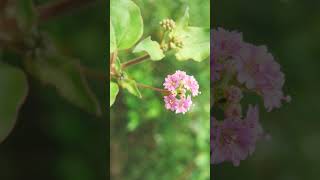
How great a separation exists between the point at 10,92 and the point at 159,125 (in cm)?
42

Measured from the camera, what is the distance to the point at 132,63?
1109 millimetres

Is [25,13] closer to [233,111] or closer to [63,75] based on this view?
[63,75]

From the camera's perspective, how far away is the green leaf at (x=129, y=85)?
43.3 inches

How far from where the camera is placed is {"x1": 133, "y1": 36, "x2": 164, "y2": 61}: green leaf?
111cm

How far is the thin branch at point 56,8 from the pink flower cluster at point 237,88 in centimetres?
34

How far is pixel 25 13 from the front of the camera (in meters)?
0.81

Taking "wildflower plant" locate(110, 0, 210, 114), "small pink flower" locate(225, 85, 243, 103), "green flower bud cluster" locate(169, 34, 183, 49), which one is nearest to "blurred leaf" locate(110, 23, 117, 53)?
"wildflower plant" locate(110, 0, 210, 114)

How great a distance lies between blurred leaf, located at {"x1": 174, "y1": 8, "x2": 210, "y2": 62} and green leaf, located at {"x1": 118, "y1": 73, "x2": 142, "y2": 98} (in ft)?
0.34

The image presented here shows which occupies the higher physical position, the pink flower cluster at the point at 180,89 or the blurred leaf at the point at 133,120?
the pink flower cluster at the point at 180,89

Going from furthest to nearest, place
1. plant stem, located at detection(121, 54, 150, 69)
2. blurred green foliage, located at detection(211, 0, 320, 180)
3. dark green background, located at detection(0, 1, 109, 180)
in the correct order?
blurred green foliage, located at detection(211, 0, 320, 180) < plant stem, located at detection(121, 54, 150, 69) < dark green background, located at detection(0, 1, 109, 180)

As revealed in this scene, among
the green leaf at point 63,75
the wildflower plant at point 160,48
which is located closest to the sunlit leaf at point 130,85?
the wildflower plant at point 160,48

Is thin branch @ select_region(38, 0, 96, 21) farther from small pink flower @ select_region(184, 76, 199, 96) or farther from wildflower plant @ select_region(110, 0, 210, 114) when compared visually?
small pink flower @ select_region(184, 76, 199, 96)

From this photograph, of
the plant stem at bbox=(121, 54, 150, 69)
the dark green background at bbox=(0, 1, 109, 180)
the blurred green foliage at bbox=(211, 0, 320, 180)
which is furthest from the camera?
the blurred green foliage at bbox=(211, 0, 320, 180)

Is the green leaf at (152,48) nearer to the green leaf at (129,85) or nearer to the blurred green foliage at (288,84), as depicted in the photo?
the green leaf at (129,85)
